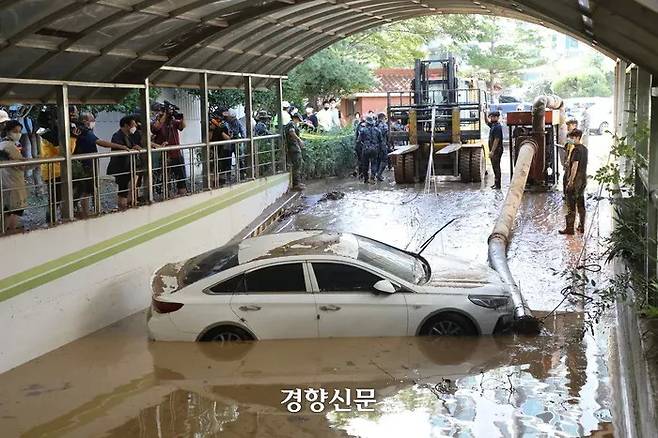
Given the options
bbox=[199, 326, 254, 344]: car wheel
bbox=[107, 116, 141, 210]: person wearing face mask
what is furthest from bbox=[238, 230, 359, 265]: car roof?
bbox=[107, 116, 141, 210]: person wearing face mask

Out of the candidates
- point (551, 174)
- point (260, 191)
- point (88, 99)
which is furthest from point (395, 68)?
point (88, 99)

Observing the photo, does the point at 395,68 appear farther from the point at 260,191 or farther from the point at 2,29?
the point at 2,29

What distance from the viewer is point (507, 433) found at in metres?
6.93

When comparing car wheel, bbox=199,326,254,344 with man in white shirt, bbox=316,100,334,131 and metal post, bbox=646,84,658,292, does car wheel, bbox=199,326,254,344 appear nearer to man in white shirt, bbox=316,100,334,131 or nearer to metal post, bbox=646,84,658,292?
metal post, bbox=646,84,658,292

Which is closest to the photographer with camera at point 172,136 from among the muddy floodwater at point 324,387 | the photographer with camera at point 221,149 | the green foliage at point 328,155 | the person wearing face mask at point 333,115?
the photographer with camera at point 221,149

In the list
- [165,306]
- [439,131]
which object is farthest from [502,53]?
[165,306]

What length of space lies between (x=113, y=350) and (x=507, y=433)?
4.88 m

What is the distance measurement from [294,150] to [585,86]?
139 ft

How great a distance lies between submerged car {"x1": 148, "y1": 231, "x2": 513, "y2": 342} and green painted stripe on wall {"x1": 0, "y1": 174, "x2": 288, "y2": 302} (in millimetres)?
1283

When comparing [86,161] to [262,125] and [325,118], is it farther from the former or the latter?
[325,118]

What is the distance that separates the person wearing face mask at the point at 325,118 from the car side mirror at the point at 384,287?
17.8 m

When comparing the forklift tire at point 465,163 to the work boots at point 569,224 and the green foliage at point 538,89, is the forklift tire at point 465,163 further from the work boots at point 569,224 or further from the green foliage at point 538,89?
the green foliage at point 538,89

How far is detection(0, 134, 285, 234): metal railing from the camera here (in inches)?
409

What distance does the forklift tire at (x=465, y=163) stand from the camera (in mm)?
22438
